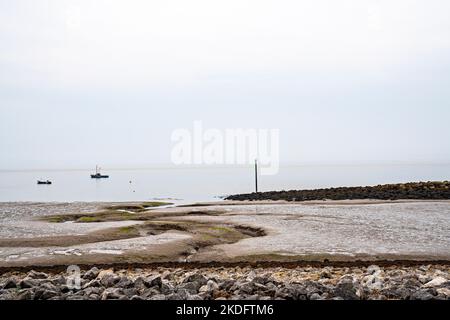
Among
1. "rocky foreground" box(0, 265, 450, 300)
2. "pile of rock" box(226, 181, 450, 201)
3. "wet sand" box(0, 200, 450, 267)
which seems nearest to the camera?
"rocky foreground" box(0, 265, 450, 300)

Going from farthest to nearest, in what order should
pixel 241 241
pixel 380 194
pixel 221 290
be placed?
pixel 380 194 → pixel 241 241 → pixel 221 290

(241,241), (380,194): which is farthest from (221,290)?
(380,194)

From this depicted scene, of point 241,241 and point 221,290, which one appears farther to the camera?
point 241,241

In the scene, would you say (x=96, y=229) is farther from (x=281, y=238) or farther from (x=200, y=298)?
(x=200, y=298)

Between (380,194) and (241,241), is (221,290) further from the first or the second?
(380,194)

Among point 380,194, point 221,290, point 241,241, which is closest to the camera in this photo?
point 221,290

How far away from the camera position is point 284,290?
7.13 m

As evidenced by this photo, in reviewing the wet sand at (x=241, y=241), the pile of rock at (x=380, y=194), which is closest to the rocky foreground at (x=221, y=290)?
the wet sand at (x=241, y=241)

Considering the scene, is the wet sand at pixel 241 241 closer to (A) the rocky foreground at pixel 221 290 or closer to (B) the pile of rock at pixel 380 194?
(A) the rocky foreground at pixel 221 290

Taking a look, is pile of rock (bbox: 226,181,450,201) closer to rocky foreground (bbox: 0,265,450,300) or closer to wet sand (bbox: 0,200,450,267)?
wet sand (bbox: 0,200,450,267)

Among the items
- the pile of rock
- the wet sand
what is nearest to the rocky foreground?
the wet sand

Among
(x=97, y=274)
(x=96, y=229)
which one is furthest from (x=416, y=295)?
(x=96, y=229)

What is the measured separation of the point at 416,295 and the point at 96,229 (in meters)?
17.4

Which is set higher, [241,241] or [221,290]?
[221,290]
